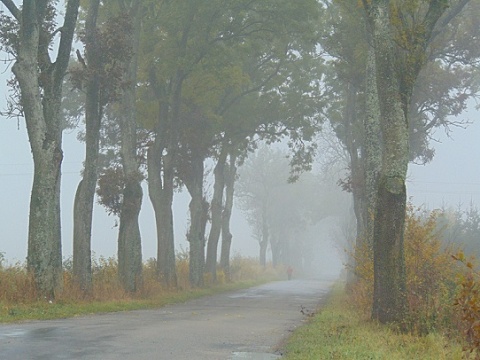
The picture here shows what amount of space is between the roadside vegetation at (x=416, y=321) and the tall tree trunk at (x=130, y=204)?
29.0 ft

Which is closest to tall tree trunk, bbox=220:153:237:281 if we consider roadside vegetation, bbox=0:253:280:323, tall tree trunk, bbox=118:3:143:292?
roadside vegetation, bbox=0:253:280:323

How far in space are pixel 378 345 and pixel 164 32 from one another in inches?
799

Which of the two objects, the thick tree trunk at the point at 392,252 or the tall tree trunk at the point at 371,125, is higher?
the tall tree trunk at the point at 371,125

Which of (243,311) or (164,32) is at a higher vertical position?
(164,32)

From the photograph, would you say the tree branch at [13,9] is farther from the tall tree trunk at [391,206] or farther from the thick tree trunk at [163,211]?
the tall tree trunk at [391,206]

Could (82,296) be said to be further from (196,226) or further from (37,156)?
(196,226)

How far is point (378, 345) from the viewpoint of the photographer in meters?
10.9

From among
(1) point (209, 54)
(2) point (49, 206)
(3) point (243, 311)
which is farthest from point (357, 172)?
(2) point (49, 206)

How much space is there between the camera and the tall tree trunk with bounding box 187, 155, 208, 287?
33.2 m

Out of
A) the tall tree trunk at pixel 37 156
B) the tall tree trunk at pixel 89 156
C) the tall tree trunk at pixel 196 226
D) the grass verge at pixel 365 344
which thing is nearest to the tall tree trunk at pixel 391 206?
the grass verge at pixel 365 344

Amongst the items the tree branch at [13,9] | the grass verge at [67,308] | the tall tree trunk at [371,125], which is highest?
the tree branch at [13,9]

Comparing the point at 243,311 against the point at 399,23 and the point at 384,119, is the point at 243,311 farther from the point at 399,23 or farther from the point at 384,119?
the point at 399,23

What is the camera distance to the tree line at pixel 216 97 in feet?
45.1

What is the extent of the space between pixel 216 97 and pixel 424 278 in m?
18.2
